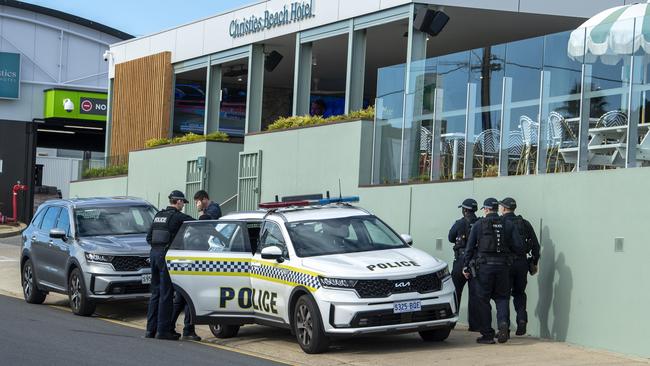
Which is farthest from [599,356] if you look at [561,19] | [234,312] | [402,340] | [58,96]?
[58,96]

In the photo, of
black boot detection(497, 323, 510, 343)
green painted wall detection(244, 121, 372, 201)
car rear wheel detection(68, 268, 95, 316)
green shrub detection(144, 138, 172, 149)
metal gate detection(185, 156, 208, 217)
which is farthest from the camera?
green shrub detection(144, 138, 172, 149)

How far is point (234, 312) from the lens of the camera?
14.6 metres

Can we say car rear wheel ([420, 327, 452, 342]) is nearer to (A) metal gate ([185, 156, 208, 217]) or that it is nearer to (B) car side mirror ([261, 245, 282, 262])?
(B) car side mirror ([261, 245, 282, 262])

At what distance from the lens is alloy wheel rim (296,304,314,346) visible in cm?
1323

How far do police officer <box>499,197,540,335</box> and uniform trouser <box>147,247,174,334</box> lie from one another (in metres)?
4.61

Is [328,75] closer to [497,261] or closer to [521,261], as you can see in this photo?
[521,261]

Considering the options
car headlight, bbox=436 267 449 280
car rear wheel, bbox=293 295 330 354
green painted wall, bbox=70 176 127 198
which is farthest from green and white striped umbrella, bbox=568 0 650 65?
green painted wall, bbox=70 176 127 198

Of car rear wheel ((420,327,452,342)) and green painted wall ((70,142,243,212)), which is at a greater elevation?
green painted wall ((70,142,243,212))

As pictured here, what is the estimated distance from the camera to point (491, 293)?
14.2 m

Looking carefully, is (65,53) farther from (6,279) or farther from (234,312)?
(234,312)

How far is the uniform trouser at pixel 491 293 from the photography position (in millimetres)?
13969

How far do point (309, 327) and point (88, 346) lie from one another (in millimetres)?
2816

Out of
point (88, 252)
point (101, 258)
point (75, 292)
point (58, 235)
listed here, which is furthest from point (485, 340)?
point (58, 235)

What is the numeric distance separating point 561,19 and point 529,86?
7.49m
